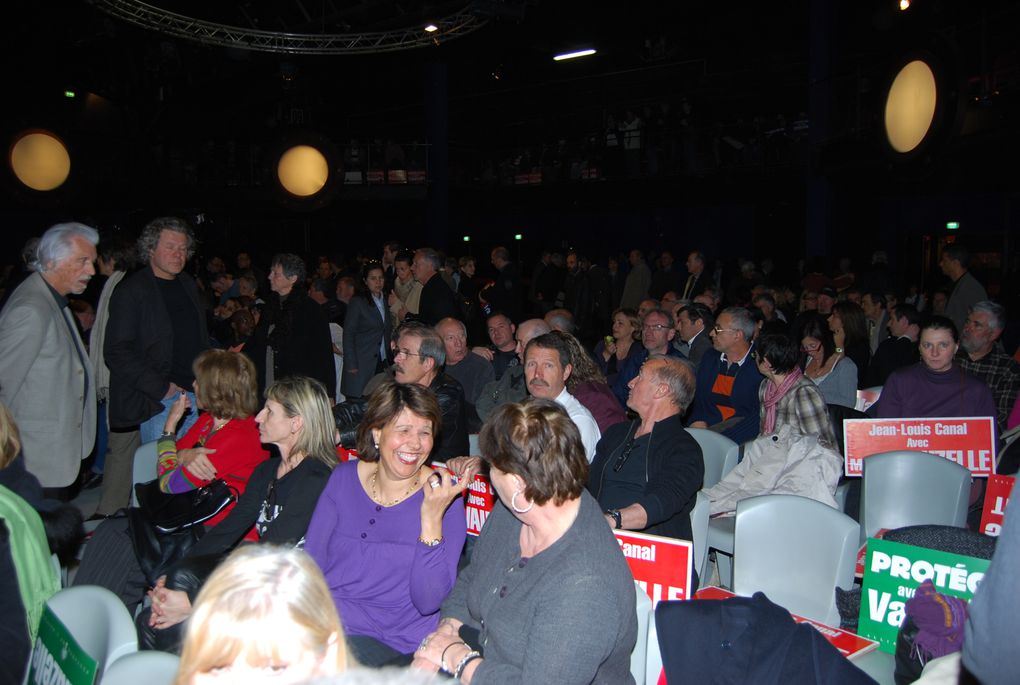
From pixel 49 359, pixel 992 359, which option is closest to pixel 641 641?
pixel 49 359

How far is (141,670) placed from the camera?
2.05 meters

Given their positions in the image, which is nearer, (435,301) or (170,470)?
(170,470)

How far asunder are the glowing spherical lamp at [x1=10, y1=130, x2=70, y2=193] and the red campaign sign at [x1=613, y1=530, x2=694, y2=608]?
987 centimetres

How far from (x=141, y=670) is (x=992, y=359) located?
548 cm

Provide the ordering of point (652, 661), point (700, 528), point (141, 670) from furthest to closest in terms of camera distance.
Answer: point (700, 528), point (652, 661), point (141, 670)

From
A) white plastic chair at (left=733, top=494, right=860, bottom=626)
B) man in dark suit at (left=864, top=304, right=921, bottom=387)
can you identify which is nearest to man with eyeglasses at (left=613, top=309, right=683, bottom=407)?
man in dark suit at (left=864, top=304, right=921, bottom=387)

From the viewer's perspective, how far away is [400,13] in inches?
471

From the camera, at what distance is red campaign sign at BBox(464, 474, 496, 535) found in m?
4.00

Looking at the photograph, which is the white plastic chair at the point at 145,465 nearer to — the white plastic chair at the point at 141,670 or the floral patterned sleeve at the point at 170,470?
the floral patterned sleeve at the point at 170,470

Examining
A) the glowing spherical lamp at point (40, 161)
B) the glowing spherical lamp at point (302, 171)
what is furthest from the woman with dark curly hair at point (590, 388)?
the glowing spherical lamp at point (40, 161)

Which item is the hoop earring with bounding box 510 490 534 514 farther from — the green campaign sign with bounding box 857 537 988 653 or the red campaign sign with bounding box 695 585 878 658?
the green campaign sign with bounding box 857 537 988 653

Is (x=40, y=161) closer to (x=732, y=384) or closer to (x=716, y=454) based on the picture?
(x=732, y=384)

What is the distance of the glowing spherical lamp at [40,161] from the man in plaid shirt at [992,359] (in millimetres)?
10281

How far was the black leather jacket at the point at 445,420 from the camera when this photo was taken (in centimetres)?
436
